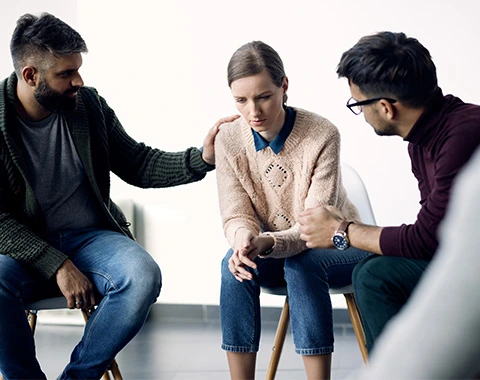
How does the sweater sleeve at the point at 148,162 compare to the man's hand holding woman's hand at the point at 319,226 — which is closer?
the man's hand holding woman's hand at the point at 319,226

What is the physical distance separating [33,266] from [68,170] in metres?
0.34

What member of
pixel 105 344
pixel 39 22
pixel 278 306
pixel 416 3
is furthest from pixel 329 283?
pixel 416 3

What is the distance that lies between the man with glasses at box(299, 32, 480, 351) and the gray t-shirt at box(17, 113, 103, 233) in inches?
28.1

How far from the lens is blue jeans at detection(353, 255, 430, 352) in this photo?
5.34 ft

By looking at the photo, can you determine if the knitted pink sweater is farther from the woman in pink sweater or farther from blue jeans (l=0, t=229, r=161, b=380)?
blue jeans (l=0, t=229, r=161, b=380)

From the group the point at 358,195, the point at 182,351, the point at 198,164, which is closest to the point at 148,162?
the point at 198,164

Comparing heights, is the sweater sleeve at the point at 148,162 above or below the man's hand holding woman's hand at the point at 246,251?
above

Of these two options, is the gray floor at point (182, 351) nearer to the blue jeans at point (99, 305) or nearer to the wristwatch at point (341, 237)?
the blue jeans at point (99, 305)

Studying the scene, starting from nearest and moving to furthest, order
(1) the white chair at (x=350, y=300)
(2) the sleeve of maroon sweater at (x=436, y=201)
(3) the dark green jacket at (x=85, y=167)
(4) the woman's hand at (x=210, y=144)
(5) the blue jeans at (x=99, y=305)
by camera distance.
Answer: (2) the sleeve of maroon sweater at (x=436, y=201), (5) the blue jeans at (x=99, y=305), (3) the dark green jacket at (x=85, y=167), (1) the white chair at (x=350, y=300), (4) the woman's hand at (x=210, y=144)

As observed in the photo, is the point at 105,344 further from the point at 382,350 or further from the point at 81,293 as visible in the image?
the point at 382,350

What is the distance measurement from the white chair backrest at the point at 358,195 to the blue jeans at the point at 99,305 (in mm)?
714

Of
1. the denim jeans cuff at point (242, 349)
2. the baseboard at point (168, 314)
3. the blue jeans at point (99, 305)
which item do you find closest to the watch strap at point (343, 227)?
the denim jeans cuff at point (242, 349)

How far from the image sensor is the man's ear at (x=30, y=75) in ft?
6.81

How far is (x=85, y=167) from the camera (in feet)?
6.85
